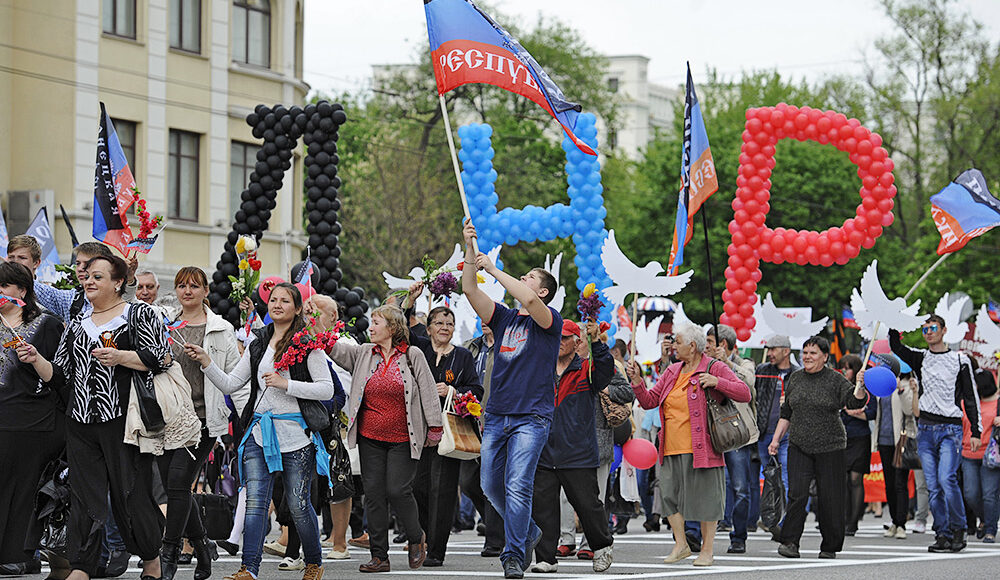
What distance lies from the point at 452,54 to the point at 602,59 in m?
46.9

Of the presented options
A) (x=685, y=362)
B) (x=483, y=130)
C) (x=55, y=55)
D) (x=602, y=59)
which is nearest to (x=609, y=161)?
(x=602, y=59)

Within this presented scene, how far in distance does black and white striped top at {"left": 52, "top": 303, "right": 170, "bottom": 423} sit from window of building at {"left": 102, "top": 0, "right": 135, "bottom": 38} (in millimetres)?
21547

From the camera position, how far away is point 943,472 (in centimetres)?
1413

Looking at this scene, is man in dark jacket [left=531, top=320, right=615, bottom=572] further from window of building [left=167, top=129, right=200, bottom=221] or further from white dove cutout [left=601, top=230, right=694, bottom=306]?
window of building [left=167, top=129, right=200, bottom=221]

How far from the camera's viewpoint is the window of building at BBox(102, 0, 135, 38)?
2927cm

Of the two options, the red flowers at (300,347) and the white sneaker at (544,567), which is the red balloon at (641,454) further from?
the red flowers at (300,347)

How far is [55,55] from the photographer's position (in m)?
28.8

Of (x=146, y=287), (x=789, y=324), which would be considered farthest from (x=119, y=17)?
(x=146, y=287)

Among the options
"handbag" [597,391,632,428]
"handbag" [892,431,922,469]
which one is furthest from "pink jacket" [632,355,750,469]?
"handbag" [892,431,922,469]

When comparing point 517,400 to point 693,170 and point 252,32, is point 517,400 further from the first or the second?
point 252,32

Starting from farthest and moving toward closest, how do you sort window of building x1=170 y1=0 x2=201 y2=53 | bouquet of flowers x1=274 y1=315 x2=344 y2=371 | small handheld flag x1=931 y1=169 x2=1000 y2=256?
window of building x1=170 y1=0 x2=201 y2=53
small handheld flag x1=931 y1=169 x2=1000 y2=256
bouquet of flowers x1=274 y1=315 x2=344 y2=371

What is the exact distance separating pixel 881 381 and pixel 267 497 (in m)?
6.55

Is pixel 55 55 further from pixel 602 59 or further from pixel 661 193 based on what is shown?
pixel 602 59

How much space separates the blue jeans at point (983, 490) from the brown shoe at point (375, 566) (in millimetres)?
7088
